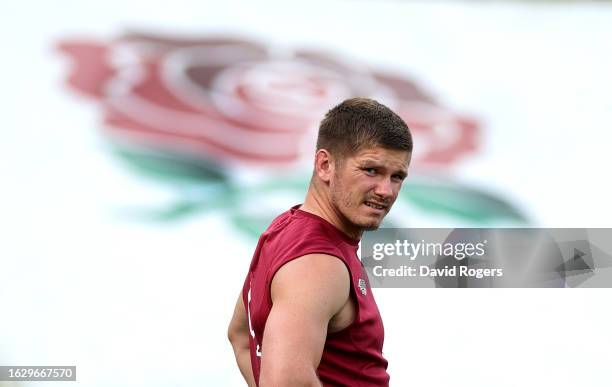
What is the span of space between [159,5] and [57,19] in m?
0.40

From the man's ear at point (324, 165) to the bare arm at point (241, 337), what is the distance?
0.50 m

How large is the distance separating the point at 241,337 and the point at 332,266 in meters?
0.63

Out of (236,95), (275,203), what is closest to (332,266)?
Answer: (275,203)

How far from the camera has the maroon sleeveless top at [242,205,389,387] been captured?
4.66 ft

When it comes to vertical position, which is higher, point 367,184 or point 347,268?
point 367,184

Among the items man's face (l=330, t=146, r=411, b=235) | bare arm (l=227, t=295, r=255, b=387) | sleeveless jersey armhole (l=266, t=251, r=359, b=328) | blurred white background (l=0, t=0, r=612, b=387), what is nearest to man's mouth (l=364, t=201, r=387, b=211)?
man's face (l=330, t=146, r=411, b=235)

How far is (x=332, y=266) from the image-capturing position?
1384 millimetres

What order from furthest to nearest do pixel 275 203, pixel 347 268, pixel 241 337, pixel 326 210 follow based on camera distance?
pixel 275 203
pixel 241 337
pixel 326 210
pixel 347 268

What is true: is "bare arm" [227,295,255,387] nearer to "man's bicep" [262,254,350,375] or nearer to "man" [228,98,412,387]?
"man" [228,98,412,387]

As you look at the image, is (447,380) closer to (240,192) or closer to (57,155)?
(240,192)

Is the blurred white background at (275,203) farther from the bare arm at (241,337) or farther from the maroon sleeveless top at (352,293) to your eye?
the maroon sleeveless top at (352,293)

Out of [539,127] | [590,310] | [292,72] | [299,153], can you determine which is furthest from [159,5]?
[590,310]

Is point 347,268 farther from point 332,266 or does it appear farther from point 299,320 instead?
point 299,320

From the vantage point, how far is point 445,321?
3.06 meters
